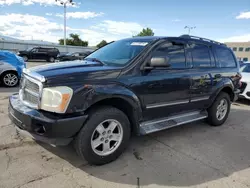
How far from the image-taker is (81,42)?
2389 inches

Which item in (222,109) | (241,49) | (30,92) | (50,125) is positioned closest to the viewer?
(50,125)

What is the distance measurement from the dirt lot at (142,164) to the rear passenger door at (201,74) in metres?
0.77

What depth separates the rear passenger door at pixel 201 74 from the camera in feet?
14.1

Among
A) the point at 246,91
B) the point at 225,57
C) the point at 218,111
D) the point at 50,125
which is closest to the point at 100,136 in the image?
the point at 50,125

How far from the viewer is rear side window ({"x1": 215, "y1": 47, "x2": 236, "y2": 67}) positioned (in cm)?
502

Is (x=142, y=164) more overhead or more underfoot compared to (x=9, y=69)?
more underfoot

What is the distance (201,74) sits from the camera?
4.40 m

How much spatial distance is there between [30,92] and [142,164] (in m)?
1.87

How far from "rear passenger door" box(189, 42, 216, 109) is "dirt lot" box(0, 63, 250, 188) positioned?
77cm

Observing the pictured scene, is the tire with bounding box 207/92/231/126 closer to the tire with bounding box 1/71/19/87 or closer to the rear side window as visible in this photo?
the rear side window

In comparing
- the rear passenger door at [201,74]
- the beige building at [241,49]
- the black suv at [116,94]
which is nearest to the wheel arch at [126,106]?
the black suv at [116,94]

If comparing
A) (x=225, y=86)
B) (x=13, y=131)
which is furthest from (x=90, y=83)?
(x=225, y=86)

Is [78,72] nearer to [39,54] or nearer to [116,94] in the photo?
[116,94]

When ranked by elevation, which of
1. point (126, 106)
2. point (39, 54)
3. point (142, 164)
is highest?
point (39, 54)
